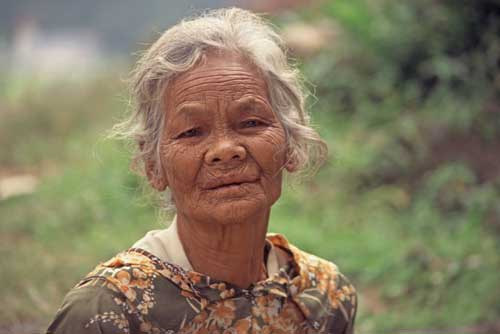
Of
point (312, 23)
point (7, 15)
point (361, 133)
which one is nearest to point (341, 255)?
point (361, 133)

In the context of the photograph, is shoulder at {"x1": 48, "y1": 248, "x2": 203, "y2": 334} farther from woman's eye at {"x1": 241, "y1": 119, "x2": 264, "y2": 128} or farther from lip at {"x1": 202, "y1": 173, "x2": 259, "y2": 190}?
woman's eye at {"x1": 241, "y1": 119, "x2": 264, "y2": 128}

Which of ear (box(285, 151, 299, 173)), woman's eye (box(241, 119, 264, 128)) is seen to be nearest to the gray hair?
ear (box(285, 151, 299, 173))

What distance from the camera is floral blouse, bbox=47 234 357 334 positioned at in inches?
95.9

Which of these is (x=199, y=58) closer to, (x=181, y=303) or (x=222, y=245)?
(x=222, y=245)

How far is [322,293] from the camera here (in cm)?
294

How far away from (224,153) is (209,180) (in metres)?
0.09

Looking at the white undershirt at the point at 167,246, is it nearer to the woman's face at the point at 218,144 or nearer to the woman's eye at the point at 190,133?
the woman's face at the point at 218,144

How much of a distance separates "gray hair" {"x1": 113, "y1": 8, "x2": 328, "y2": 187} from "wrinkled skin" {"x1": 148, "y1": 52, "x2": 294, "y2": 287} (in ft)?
0.12

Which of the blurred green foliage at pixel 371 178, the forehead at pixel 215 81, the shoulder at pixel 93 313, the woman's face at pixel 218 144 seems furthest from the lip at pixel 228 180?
the blurred green foliage at pixel 371 178

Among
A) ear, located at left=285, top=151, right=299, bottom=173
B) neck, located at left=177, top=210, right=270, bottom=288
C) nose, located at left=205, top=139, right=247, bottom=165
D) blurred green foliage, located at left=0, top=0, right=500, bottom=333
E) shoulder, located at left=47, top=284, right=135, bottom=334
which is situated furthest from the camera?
blurred green foliage, located at left=0, top=0, right=500, bottom=333

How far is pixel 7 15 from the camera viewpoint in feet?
37.8

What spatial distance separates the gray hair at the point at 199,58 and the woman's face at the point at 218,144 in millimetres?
47

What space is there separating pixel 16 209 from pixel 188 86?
15.6 ft

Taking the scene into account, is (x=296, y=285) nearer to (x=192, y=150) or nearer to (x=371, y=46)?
(x=192, y=150)
